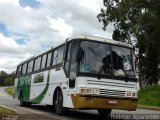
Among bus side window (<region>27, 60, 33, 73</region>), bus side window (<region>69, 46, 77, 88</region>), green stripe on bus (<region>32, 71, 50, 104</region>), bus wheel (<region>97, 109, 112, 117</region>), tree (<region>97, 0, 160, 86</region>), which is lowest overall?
bus wheel (<region>97, 109, 112, 117</region>)

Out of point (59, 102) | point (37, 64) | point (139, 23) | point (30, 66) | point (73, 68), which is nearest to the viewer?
point (73, 68)

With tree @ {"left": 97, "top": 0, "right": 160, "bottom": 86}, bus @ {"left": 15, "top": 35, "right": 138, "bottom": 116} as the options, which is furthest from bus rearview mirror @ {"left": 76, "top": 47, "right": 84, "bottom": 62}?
tree @ {"left": 97, "top": 0, "right": 160, "bottom": 86}

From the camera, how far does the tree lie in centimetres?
4706

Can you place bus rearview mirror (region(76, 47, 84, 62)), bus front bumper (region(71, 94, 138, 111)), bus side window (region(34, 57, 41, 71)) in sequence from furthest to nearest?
bus side window (region(34, 57, 41, 71))
bus rearview mirror (region(76, 47, 84, 62))
bus front bumper (region(71, 94, 138, 111))

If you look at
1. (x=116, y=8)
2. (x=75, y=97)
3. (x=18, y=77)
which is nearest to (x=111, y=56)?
(x=75, y=97)

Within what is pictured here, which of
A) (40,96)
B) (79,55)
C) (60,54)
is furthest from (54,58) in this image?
(79,55)

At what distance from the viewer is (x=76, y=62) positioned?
52.3 ft

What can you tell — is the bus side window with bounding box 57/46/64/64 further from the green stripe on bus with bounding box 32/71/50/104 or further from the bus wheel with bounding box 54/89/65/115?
the green stripe on bus with bounding box 32/71/50/104

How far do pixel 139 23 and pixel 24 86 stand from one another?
2534cm

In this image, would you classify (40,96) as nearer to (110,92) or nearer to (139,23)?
(110,92)

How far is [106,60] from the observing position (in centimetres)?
1594

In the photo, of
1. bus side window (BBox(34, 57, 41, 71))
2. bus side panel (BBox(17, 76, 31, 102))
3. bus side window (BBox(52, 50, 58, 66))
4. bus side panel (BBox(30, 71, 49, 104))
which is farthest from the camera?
bus side panel (BBox(17, 76, 31, 102))

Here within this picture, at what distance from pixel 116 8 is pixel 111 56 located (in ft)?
118

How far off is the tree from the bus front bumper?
31.2 meters
